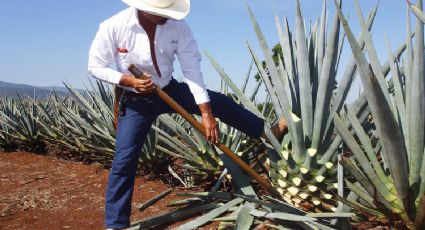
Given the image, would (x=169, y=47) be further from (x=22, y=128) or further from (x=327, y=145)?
(x=22, y=128)

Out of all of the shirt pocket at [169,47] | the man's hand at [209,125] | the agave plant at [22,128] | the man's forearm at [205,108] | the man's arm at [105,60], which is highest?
the shirt pocket at [169,47]

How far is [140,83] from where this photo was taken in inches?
88.7

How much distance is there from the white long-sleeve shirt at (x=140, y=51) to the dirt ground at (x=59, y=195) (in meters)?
0.81

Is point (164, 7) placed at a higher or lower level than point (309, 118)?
higher

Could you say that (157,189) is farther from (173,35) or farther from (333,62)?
(333,62)

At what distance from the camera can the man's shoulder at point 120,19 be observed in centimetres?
235

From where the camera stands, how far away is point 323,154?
2174 millimetres

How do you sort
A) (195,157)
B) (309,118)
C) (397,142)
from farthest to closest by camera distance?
(195,157) < (309,118) < (397,142)

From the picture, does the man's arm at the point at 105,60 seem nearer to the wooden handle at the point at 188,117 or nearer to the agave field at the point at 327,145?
the wooden handle at the point at 188,117

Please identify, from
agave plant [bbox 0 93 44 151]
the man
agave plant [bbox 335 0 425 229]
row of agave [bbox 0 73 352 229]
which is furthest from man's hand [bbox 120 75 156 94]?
agave plant [bbox 0 93 44 151]

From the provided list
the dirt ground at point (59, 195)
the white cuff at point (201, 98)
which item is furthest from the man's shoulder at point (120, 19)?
the dirt ground at point (59, 195)

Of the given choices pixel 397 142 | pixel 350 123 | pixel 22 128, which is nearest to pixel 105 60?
pixel 350 123

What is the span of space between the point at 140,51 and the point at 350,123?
1.10 meters

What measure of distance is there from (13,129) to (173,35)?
170 inches
